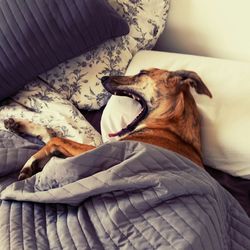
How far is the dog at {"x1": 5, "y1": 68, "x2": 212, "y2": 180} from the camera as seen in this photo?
1.09 meters

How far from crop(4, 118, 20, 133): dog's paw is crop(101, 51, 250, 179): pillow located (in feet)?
0.88

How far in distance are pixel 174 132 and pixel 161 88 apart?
0.14 metres

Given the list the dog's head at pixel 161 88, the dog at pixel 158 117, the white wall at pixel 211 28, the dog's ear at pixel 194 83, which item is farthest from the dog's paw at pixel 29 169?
the white wall at pixel 211 28

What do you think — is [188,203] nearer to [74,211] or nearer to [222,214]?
[222,214]

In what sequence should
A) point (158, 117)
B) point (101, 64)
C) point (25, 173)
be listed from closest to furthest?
point (25, 173)
point (158, 117)
point (101, 64)

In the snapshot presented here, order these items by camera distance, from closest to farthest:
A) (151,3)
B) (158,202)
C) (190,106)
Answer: (158,202) → (190,106) → (151,3)

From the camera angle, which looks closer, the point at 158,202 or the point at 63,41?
the point at 158,202

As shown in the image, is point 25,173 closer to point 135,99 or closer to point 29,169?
point 29,169

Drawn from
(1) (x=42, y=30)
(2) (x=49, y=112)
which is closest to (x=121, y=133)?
(2) (x=49, y=112)

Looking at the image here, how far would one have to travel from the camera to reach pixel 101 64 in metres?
1.37

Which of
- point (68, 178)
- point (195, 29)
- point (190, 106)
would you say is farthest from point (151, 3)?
point (68, 178)

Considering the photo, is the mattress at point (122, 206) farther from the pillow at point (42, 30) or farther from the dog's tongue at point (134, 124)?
the pillow at point (42, 30)

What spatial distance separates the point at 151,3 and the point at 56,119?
1.70 feet

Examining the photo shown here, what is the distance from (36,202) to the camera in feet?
3.03
